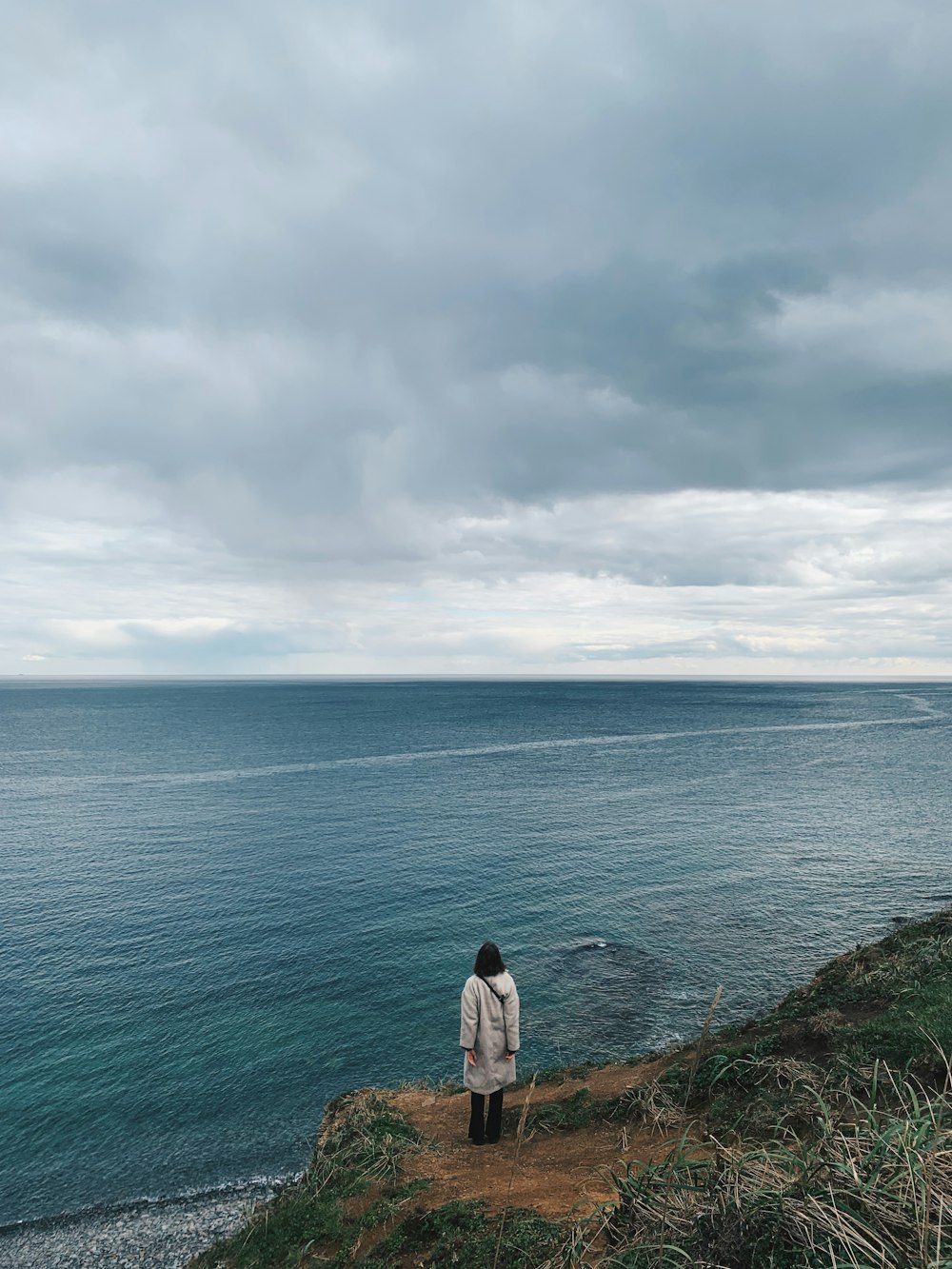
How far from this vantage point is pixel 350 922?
37438mm

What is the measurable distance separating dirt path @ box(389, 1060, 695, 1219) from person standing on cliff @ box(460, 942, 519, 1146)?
1409 millimetres

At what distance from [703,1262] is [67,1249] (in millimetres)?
21451

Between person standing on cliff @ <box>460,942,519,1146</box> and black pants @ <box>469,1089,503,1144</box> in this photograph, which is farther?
black pants @ <box>469,1089,503,1144</box>

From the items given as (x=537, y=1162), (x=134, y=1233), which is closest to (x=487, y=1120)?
(x=537, y=1162)

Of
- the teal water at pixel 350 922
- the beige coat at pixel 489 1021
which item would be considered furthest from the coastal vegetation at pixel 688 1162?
the teal water at pixel 350 922

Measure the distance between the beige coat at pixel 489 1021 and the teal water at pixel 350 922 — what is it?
45.8 ft

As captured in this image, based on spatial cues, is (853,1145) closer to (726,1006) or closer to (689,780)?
(726,1006)

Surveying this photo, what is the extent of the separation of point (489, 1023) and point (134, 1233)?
15.1 m

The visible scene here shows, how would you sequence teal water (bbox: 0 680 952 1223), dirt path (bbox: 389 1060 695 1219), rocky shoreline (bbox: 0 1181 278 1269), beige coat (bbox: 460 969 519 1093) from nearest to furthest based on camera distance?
1. dirt path (bbox: 389 1060 695 1219)
2. beige coat (bbox: 460 969 519 1093)
3. rocky shoreline (bbox: 0 1181 278 1269)
4. teal water (bbox: 0 680 952 1223)

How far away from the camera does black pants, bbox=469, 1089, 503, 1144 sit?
12.9 metres

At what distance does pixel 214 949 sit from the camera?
113ft

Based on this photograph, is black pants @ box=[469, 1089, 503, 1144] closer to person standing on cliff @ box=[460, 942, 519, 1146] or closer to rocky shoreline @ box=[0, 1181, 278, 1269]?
person standing on cliff @ box=[460, 942, 519, 1146]

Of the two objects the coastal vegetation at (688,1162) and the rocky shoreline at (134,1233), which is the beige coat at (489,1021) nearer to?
the coastal vegetation at (688,1162)

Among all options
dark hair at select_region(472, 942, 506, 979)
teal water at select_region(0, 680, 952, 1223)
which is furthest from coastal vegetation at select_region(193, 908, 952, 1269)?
teal water at select_region(0, 680, 952, 1223)
